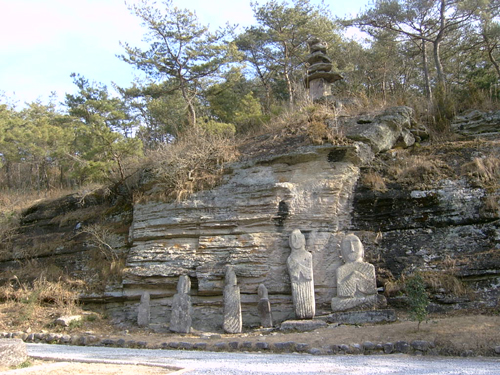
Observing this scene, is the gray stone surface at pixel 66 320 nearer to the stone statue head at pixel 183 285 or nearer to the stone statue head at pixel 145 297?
the stone statue head at pixel 145 297

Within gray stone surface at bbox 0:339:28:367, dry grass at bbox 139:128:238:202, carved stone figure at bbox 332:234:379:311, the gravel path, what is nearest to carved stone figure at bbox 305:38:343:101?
dry grass at bbox 139:128:238:202

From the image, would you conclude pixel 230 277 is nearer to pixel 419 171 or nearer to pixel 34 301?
pixel 34 301

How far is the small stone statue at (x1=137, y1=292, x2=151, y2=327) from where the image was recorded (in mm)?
10438

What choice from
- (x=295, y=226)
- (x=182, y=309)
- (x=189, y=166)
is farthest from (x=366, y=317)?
(x=189, y=166)

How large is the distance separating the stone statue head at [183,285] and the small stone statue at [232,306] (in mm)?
921

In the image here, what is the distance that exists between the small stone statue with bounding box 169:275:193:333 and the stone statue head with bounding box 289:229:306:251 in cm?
254

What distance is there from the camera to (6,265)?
44.7ft

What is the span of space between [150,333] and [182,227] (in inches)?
105

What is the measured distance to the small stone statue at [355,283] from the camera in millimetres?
9400

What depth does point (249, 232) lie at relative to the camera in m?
10.9

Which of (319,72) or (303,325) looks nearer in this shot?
(303,325)

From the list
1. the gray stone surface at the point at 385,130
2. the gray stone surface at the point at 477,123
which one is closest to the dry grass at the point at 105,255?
the gray stone surface at the point at 385,130

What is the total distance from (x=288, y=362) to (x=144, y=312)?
5120mm

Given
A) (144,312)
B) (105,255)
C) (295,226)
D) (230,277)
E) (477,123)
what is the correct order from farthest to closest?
1. (477,123)
2. (105,255)
3. (295,226)
4. (144,312)
5. (230,277)
